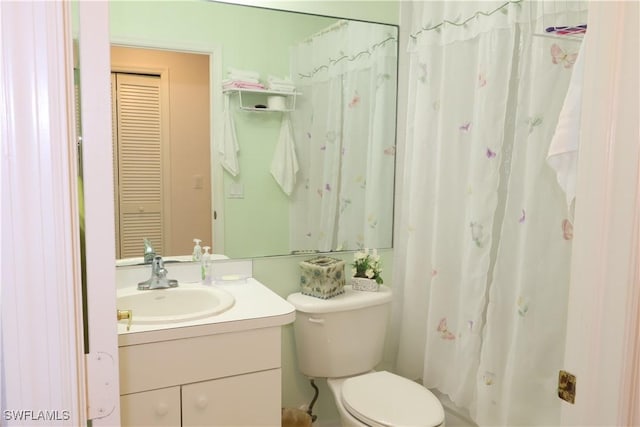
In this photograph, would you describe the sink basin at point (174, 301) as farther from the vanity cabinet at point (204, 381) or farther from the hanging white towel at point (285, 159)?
the hanging white towel at point (285, 159)

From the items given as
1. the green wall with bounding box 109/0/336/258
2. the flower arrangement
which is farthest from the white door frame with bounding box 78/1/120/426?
the flower arrangement

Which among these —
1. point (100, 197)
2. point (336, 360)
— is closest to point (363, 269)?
point (336, 360)

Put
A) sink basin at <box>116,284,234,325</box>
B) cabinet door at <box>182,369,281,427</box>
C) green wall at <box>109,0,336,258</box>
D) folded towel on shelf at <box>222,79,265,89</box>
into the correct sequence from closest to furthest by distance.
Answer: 1. cabinet door at <box>182,369,281,427</box>
2. sink basin at <box>116,284,234,325</box>
3. green wall at <box>109,0,336,258</box>
4. folded towel on shelf at <box>222,79,265,89</box>

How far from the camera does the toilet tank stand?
77.7 inches

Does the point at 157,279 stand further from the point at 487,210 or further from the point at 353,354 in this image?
the point at 487,210

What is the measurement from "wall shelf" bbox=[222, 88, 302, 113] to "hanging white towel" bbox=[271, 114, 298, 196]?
0.16 feet

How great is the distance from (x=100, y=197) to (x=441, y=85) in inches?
67.3

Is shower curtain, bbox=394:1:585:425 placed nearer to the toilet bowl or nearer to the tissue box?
the toilet bowl

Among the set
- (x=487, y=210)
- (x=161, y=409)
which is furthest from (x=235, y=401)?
(x=487, y=210)

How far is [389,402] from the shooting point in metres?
1.80

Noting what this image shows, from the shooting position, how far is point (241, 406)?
1.54 m

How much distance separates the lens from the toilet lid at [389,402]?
1688 mm

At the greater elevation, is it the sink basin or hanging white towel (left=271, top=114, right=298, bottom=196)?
hanging white towel (left=271, top=114, right=298, bottom=196)

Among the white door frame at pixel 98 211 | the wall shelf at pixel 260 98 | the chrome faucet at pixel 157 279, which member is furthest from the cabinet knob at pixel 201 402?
the wall shelf at pixel 260 98
